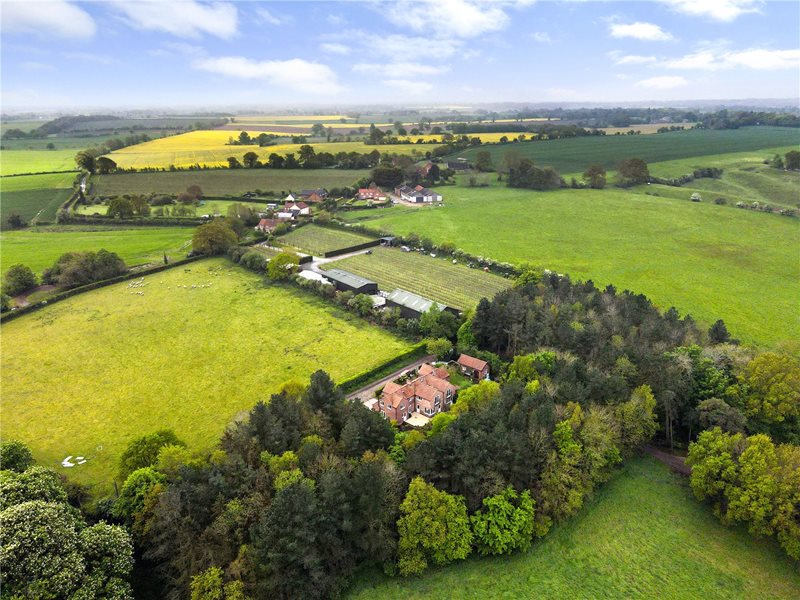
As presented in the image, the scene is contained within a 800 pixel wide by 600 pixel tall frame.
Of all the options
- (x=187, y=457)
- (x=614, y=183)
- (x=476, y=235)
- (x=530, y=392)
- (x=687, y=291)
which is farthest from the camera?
(x=614, y=183)

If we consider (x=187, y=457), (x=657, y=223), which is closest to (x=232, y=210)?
(x=187, y=457)

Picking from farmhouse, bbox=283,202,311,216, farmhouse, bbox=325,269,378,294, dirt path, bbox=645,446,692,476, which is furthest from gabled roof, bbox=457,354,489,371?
farmhouse, bbox=283,202,311,216

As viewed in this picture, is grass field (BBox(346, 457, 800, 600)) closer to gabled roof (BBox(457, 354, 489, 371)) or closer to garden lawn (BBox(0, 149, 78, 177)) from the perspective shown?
Answer: gabled roof (BBox(457, 354, 489, 371))

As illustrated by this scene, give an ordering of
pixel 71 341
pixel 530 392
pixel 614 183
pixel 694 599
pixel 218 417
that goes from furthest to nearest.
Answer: pixel 614 183
pixel 71 341
pixel 218 417
pixel 530 392
pixel 694 599

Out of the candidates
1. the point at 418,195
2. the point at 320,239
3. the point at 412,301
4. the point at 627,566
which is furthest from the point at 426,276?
the point at 418,195

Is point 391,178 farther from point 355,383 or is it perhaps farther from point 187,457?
point 187,457
